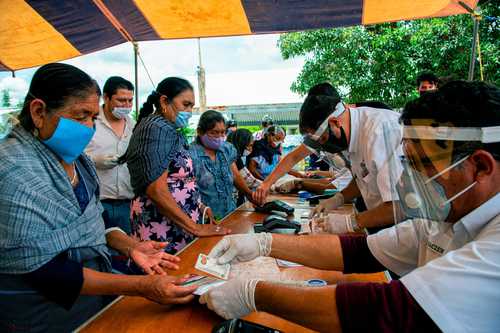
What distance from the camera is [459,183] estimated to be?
923 mm

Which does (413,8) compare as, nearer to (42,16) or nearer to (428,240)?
(428,240)

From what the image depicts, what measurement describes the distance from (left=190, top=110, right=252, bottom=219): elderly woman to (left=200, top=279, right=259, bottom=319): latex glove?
1.76 metres

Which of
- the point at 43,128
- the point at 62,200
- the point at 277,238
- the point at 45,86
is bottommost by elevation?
the point at 277,238

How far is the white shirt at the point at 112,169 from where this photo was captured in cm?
288

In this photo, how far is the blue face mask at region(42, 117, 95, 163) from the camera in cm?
127

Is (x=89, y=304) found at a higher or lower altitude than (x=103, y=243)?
lower

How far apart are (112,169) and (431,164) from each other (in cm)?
254

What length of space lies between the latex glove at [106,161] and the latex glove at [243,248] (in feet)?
5.24

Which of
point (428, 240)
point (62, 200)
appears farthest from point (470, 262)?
point (62, 200)

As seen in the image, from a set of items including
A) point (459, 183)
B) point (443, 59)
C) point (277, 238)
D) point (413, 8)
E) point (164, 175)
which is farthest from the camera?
point (443, 59)

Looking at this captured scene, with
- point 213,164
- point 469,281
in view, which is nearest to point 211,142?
point 213,164

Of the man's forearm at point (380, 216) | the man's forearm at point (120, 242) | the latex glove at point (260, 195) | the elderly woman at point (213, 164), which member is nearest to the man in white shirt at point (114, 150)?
the elderly woman at point (213, 164)

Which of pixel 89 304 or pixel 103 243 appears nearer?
pixel 89 304

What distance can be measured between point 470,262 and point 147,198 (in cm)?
164
